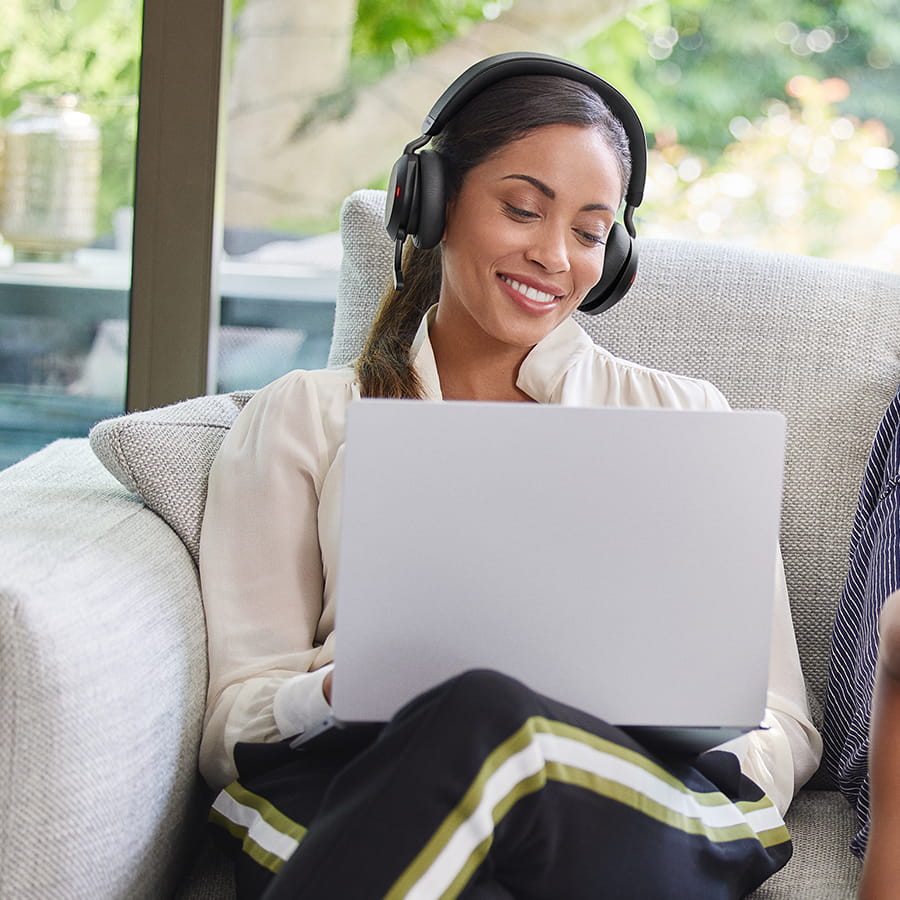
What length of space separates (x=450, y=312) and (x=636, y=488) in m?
0.60

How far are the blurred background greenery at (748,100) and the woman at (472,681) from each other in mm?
1846

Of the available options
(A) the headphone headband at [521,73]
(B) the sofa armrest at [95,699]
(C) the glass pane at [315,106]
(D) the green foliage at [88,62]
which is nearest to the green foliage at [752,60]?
(C) the glass pane at [315,106]

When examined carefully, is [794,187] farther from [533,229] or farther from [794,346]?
[533,229]

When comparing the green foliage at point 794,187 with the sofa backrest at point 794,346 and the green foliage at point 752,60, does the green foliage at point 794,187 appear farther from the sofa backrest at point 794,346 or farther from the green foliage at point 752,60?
the sofa backrest at point 794,346

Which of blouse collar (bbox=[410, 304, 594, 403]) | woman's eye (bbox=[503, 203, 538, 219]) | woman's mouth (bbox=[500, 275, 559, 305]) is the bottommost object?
blouse collar (bbox=[410, 304, 594, 403])

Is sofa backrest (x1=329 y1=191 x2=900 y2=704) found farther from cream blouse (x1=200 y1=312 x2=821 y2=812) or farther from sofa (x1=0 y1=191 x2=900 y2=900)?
cream blouse (x1=200 y1=312 x2=821 y2=812)

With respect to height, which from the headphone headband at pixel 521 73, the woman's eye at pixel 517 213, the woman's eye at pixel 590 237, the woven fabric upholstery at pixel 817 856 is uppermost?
the headphone headband at pixel 521 73

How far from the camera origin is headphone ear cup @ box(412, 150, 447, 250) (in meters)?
1.21

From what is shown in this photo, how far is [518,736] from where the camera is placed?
775 mm

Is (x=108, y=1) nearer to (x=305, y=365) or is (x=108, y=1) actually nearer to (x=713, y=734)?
(x=305, y=365)

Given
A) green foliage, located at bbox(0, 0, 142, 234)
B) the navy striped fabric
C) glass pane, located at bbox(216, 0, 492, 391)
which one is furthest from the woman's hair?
glass pane, located at bbox(216, 0, 492, 391)

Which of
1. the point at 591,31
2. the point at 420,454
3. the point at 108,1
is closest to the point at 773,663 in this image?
the point at 420,454

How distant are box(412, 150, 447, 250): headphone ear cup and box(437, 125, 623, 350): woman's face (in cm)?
4

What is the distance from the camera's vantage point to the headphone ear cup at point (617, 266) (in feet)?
4.17
